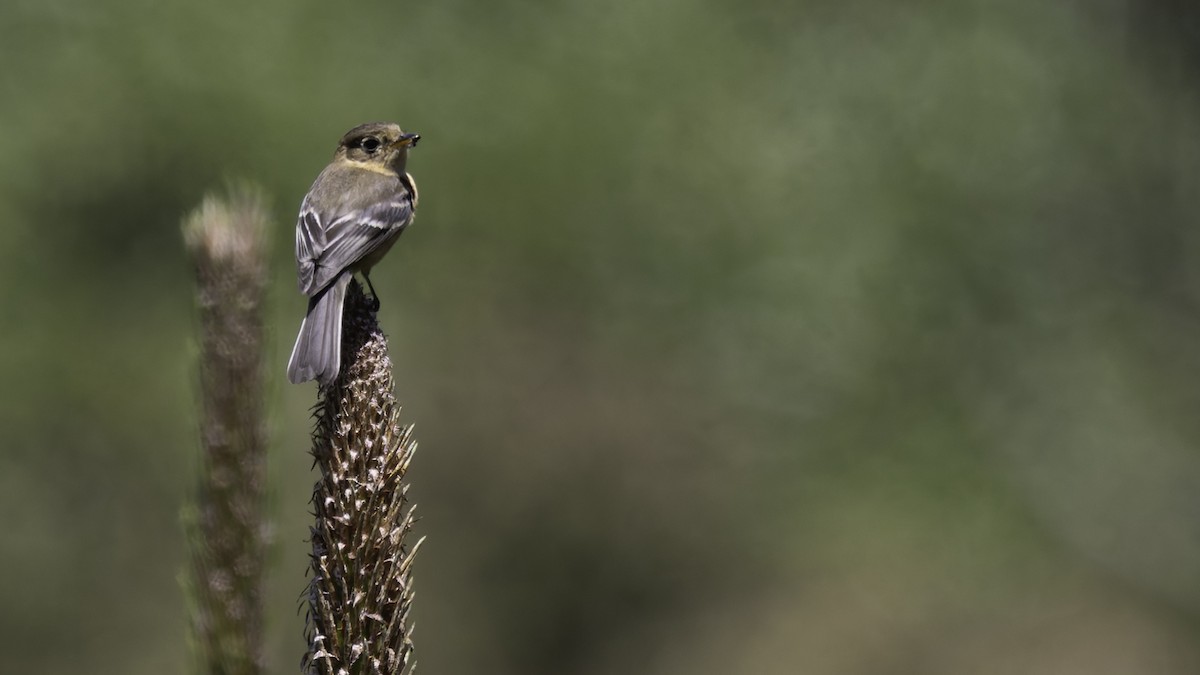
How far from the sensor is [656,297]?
515 inches

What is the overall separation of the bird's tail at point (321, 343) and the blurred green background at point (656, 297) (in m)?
6.98

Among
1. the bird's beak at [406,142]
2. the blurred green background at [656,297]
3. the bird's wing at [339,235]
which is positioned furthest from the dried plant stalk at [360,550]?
the blurred green background at [656,297]

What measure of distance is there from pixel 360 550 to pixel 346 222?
332 cm

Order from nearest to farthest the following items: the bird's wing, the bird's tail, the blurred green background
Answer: the bird's tail
the bird's wing
the blurred green background

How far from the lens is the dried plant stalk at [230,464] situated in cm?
152

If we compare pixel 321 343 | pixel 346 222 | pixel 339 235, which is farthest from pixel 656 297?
pixel 321 343

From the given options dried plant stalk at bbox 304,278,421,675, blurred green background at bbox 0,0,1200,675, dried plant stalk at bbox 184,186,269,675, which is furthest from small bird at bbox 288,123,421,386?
blurred green background at bbox 0,0,1200,675

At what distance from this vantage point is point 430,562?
509 inches

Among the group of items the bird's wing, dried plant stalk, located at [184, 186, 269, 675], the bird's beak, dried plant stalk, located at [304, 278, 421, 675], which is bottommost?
dried plant stalk, located at [184, 186, 269, 675]

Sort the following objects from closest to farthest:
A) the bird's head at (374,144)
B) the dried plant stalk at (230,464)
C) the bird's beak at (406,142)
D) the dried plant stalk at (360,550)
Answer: the dried plant stalk at (230,464) → the dried plant stalk at (360,550) → the bird's beak at (406,142) → the bird's head at (374,144)

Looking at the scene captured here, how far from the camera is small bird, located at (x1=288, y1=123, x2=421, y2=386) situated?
13.7ft

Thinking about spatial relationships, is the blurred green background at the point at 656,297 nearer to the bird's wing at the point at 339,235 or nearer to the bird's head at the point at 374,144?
the bird's head at the point at 374,144

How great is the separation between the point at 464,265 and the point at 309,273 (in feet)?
26.0

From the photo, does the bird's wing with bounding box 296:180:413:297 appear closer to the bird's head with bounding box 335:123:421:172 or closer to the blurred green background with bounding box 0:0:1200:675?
the bird's head with bounding box 335:123:421:172
